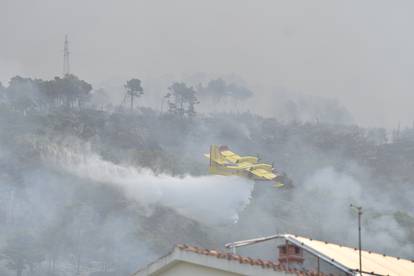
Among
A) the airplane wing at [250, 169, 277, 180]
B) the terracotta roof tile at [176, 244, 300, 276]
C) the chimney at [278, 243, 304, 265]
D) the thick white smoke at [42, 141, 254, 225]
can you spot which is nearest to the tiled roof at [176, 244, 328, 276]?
the terracotta roof tile at [176, 244, 300, 276]

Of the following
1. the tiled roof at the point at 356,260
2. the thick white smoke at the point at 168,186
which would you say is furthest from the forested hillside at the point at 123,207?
the tiled roof at the point at 356,260

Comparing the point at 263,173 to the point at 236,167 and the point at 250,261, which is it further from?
the point at 250,261

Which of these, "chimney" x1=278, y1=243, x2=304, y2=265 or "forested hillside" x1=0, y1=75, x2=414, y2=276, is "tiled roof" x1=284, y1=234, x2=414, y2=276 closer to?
"chimney" x1=278, y1=243, x2=304, y2=265

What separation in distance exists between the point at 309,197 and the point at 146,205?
33075 millimetres

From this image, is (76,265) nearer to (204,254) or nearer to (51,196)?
(51,196)

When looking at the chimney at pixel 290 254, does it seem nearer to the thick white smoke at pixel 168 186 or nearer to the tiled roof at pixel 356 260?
the tiled roof at pixel 356 260

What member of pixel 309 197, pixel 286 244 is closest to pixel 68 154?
pixel 309 197

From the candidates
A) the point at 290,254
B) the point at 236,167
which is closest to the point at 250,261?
the point at 290,254

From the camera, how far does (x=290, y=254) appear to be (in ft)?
95.2

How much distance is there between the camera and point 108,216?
554ft

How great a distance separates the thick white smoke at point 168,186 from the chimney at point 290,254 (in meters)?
107

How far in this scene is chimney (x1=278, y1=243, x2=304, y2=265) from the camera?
2878 cm

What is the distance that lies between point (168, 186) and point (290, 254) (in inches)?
4596

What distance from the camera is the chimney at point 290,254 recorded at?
94.4 feet
